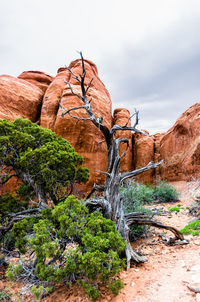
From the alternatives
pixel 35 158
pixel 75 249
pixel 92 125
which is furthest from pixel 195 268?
pixel 92 125

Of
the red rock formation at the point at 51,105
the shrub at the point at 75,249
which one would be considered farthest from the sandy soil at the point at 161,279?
the red rock formation at the point at 51,105

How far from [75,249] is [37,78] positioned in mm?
21715

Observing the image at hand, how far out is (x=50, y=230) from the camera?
338 centimetres

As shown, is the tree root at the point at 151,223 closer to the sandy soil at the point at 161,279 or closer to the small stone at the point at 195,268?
the sandy soil at the point at 161,279

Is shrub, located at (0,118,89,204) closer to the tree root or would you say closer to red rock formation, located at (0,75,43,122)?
the tree root

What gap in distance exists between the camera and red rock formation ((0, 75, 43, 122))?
1419 cm

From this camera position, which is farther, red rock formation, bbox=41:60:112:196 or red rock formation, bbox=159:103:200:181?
red rock formation, bbox=159:103:200:181

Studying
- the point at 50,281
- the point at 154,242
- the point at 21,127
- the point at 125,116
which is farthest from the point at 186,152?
the point at 50,281

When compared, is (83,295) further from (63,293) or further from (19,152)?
(19,152)

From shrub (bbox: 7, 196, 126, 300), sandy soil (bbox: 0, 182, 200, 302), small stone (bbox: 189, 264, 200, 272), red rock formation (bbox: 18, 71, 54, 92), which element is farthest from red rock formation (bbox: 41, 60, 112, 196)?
small stone (bbox: 189, 264, 200, 272)

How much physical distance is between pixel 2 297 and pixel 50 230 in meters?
1.75

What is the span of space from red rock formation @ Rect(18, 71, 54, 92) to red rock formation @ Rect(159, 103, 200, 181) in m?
16.7

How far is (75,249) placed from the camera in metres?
3.37

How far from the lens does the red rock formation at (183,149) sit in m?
16.5
